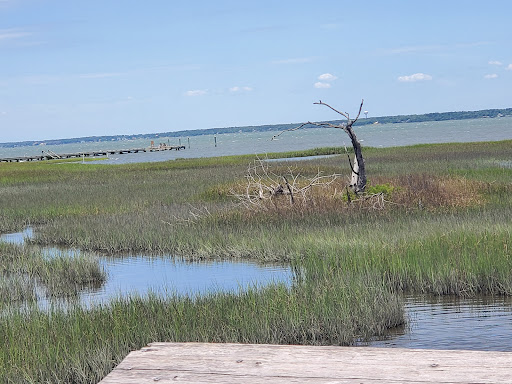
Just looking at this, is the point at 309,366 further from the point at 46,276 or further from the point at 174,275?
the point at 46,276

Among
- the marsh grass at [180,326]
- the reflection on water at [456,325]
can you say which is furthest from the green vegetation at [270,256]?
the reflection on water at [456,325]

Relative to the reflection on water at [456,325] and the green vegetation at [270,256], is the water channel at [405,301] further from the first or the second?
the green vegetation at [270,256]

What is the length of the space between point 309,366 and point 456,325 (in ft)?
21.3

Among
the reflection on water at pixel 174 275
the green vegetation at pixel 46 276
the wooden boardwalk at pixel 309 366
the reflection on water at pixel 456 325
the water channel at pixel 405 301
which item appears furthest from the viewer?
Answer: the green vegetation at pixel 46 276

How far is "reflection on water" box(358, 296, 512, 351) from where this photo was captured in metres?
8.39

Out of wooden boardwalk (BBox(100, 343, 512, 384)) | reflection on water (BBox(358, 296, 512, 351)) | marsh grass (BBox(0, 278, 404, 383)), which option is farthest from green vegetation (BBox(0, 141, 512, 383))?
wooden boardwalk (BBox(100, 343, 512, 384))

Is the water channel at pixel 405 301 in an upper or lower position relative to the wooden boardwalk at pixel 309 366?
lower

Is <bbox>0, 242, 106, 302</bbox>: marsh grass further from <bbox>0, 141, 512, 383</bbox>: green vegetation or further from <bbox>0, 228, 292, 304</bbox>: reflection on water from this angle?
<bbox>0, 228, 292, 304</bbox>: reflection on water

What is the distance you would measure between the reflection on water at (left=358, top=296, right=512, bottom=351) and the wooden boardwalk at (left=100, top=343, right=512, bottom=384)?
16.7 ft

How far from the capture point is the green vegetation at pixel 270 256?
7734mm

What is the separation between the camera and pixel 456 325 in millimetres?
9219

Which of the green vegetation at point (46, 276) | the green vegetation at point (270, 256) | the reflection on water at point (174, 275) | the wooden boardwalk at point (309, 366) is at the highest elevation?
the wooden boardwalk at point (309, 366)

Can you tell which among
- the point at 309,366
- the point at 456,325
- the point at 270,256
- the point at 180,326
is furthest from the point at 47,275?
the point at 309,366

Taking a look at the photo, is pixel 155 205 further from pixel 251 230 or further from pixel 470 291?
pixel 470 291
